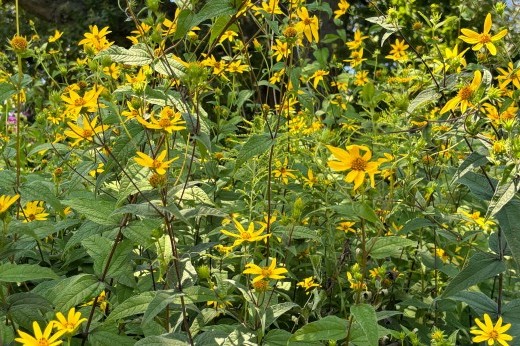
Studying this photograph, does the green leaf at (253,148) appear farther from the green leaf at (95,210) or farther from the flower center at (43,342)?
the flower center at (43,342)

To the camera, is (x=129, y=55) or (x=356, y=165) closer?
(x=356, y=165)

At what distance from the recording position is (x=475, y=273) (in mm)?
1411

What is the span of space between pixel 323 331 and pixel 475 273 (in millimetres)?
348

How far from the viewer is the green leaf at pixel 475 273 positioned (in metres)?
1.39

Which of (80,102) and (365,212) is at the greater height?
(80,102)

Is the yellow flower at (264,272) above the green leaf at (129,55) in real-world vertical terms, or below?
below

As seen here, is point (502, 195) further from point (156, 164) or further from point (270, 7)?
point (270, 7)

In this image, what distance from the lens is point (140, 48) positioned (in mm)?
1572

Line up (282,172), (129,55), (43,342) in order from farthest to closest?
1. (282,172)
2. (129,55)
3. (43,342)

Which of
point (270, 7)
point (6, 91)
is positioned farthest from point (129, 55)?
point (270, 7)

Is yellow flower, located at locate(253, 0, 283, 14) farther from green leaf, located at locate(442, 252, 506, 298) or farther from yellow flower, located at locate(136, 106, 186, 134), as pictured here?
green leaf, located at locate(442, 252, 506, 298)

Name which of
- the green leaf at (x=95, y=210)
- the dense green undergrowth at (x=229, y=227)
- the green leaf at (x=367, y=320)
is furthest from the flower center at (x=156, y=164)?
the green leaf at (x=367, y=320)

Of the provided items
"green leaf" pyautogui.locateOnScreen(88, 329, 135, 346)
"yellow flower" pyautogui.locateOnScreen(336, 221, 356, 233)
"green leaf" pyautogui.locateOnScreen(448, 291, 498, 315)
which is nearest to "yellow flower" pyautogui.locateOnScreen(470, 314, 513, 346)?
"green leaf" pyautogui.locateOnScreen(448, 291, 498, 315)

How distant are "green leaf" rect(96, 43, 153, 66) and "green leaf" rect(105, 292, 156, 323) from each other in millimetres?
504
